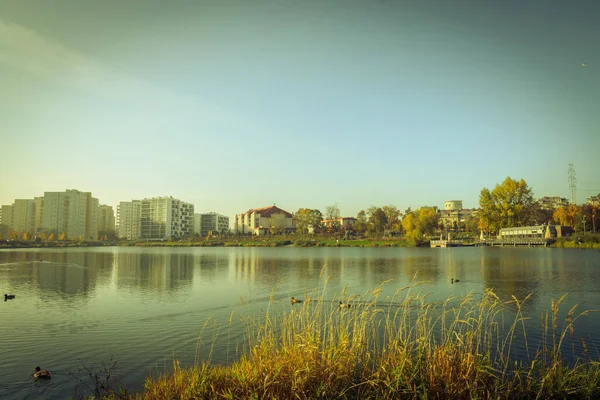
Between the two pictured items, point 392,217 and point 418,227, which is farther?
point 392,217

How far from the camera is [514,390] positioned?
7.43 meters

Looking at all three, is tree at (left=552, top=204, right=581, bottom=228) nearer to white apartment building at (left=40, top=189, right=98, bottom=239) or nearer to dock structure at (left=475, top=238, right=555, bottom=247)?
dock structure at (left=475, top=238, right=555, bottom=247)

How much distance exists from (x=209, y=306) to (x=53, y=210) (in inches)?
6321

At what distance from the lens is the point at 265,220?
160875mm

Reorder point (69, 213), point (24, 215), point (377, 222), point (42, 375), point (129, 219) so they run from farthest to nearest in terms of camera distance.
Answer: point (129, 219) → point (24, 215) → point (69, 213) → point (377, 222) → point (42, 375)

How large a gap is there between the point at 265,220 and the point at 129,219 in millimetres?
71247

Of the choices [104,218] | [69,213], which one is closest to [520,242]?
[69,213]

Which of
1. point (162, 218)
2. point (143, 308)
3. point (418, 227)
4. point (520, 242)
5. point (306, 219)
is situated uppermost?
point (162, 218)

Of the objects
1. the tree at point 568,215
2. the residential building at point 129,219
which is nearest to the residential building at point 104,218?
the residential building at point 129,219

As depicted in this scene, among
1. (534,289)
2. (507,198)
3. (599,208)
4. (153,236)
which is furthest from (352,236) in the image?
(534,289)

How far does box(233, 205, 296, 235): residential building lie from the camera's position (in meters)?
151

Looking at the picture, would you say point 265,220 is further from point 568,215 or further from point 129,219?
point 568,215

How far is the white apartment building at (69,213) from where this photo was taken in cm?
15325

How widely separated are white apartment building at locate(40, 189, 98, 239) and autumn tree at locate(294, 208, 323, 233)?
85.4 metres
